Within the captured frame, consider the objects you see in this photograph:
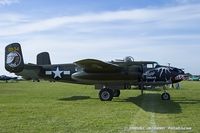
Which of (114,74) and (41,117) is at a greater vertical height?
(114,74)

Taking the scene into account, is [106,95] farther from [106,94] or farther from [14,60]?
[14,60]

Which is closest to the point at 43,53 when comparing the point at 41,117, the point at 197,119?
the point at 41,117

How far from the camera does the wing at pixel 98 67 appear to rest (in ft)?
67.9

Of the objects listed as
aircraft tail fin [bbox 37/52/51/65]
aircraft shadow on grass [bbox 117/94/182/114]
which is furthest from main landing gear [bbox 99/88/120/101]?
aircraft tail fin [bbox 37/52/51/65]

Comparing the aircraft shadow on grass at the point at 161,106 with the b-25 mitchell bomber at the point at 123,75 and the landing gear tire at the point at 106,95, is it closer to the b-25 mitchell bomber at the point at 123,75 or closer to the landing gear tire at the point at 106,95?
the landing gear tire at the point at 106,95

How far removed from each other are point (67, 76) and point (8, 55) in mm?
4057

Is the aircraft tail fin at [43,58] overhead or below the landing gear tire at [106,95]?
overhead

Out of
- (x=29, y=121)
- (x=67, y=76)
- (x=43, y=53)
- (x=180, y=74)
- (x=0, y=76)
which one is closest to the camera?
(x=29, y=121)

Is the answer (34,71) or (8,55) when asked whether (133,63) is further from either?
(8,55)

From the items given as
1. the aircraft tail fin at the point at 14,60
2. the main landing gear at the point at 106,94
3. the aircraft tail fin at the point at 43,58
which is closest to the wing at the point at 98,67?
the main landing gear at the point at 106,94

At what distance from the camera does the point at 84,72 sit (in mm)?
22094

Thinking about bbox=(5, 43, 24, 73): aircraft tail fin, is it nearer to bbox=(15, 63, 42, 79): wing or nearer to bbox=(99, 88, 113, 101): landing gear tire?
bbox=(15, 63, 42, 79): wing

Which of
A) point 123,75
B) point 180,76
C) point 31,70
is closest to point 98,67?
point 123,75

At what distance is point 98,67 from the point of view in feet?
70.2
